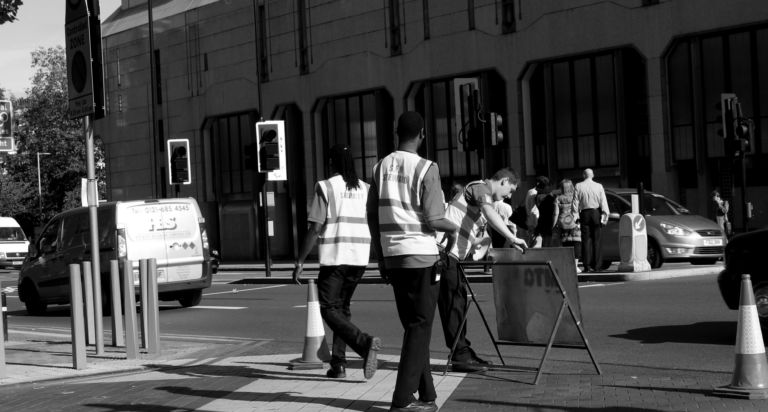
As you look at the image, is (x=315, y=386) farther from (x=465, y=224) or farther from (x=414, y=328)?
(x=414, y=328)

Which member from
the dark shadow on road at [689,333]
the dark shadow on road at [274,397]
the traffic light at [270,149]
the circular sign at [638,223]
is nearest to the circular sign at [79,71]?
the dark shadow on road at [274,397]

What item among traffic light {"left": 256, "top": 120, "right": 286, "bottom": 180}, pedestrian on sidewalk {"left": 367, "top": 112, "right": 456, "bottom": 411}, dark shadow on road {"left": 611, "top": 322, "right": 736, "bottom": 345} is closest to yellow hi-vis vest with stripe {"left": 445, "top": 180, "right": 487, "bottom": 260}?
pedestrian on sidewalk {"left": 367, "top": 112, "right": 456, "bottom": 411}

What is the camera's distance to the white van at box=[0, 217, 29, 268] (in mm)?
51500

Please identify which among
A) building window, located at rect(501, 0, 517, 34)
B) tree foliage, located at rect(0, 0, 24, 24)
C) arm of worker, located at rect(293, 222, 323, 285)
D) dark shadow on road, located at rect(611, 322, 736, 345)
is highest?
building window, located at rect(501, 0, 517, 34)

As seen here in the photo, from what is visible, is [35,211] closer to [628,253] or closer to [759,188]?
[759,188]

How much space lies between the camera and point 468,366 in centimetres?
938

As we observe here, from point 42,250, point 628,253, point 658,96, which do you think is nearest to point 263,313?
point 42,250

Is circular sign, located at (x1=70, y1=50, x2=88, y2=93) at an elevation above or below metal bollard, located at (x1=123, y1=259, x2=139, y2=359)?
above

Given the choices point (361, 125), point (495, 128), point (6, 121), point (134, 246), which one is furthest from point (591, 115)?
point (6, 121)

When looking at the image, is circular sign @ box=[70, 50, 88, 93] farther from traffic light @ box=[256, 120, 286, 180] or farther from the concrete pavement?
traffic light @ box=[256, 120, 286, 180]

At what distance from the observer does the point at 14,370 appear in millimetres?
11211

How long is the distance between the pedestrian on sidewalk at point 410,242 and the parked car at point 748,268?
4418mm

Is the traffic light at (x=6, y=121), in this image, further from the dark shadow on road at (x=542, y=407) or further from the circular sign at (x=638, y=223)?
the circular sign at (x=638, y=223)

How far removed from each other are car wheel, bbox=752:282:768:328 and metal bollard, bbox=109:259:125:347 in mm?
6367
